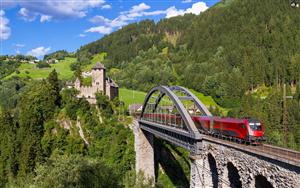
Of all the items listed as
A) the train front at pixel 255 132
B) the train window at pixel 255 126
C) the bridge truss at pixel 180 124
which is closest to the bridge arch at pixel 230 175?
the train front at pixel 255 132

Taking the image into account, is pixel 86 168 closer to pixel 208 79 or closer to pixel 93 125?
pixel 93 125

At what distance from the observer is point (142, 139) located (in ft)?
187

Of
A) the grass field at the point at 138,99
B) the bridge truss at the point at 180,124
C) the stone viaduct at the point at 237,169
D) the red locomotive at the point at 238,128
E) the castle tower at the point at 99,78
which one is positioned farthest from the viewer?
the grass field at the point at 138,99

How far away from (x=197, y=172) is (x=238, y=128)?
6102mm

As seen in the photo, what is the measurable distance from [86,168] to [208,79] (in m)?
75.0

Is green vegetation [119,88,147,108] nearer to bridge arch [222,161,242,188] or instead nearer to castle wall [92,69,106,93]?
castle wall [92,69,106,93]

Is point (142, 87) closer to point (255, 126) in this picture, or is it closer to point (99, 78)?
point (99, 78)

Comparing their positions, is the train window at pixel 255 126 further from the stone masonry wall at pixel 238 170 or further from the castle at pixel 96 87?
the castle at pixel 96 87

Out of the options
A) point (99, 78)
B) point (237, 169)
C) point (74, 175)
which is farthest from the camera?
point (99, 78)

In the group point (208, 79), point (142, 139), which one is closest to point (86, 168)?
point (142, 139)

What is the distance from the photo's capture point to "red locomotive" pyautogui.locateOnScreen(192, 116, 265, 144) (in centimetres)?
2588

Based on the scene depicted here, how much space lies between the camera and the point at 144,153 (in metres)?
56.5

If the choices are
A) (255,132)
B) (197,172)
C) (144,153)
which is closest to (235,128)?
(255,132)

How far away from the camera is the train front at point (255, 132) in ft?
84.1
